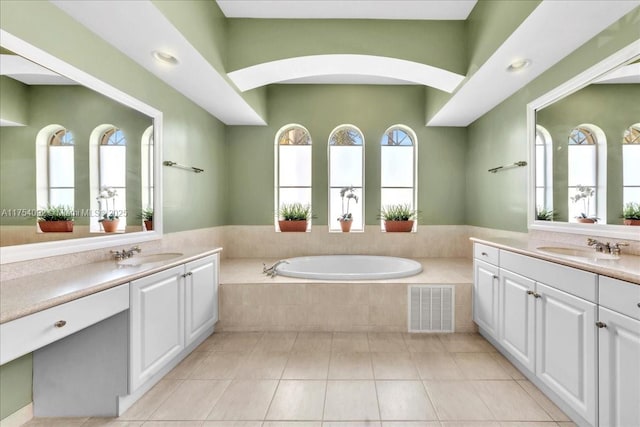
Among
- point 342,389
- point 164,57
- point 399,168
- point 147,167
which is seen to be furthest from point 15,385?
point 399,168

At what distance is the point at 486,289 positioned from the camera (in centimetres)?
258

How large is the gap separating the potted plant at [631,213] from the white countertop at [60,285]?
113 inches

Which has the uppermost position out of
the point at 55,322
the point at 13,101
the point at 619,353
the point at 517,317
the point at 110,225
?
the point at 13,101

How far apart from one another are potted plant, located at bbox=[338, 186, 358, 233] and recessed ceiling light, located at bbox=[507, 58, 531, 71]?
2222 mm

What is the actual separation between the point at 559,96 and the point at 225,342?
3359 mm

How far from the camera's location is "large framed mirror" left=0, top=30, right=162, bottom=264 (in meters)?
1.53

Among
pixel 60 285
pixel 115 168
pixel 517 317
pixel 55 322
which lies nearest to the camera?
pixel 55 322

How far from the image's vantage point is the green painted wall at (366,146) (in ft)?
13.7

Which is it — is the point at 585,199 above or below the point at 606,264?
above

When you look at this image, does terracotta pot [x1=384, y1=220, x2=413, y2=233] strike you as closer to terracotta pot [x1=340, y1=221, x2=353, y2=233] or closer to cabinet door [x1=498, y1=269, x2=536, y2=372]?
terracotta pot [x1=340, y1=221, x2=353, y2=233]

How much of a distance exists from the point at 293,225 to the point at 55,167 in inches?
106

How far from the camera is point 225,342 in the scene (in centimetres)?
271

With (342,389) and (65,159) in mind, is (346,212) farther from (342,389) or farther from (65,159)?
(65,159)

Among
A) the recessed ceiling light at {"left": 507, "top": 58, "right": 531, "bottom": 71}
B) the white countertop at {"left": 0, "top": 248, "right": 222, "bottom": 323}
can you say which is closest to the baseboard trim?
the white countertop at {"left": 0, "top": 248, "right": 222, "bottom": 323}
